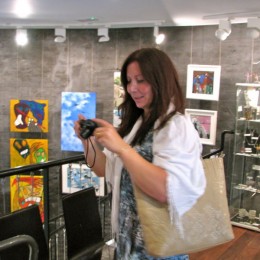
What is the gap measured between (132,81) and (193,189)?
1.38ft

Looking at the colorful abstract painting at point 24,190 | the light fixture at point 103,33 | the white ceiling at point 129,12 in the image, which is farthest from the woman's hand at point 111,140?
the colorful abstract painting at point 24,190

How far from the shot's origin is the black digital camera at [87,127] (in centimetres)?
123

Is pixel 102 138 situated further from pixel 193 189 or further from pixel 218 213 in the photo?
pixel 218 213

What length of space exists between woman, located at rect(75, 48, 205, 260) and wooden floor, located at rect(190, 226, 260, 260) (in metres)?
2.00

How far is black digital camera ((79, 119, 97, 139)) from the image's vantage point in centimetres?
123

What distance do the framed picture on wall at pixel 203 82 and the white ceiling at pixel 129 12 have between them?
26.3 inches

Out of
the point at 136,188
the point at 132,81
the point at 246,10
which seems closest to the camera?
the point at 136,188

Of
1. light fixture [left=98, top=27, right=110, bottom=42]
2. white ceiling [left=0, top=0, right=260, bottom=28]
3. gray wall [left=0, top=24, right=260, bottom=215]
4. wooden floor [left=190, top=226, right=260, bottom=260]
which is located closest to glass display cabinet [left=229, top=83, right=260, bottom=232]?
wooden floor [left=190, top=226, right=260, bottom=260]

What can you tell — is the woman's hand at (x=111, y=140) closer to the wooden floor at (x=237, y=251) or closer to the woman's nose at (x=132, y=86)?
the woman's nose at (x=132, y=86)

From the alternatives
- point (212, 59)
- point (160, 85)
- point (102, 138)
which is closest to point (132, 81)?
point (160, 85)

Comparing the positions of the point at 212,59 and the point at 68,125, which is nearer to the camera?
the point at 212,59

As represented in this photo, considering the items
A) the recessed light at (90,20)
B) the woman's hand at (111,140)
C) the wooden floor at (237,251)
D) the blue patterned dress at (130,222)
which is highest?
the recessed light at (90,20)

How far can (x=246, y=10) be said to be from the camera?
4070 mm

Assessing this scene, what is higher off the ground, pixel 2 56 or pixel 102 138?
pixel 2 56
